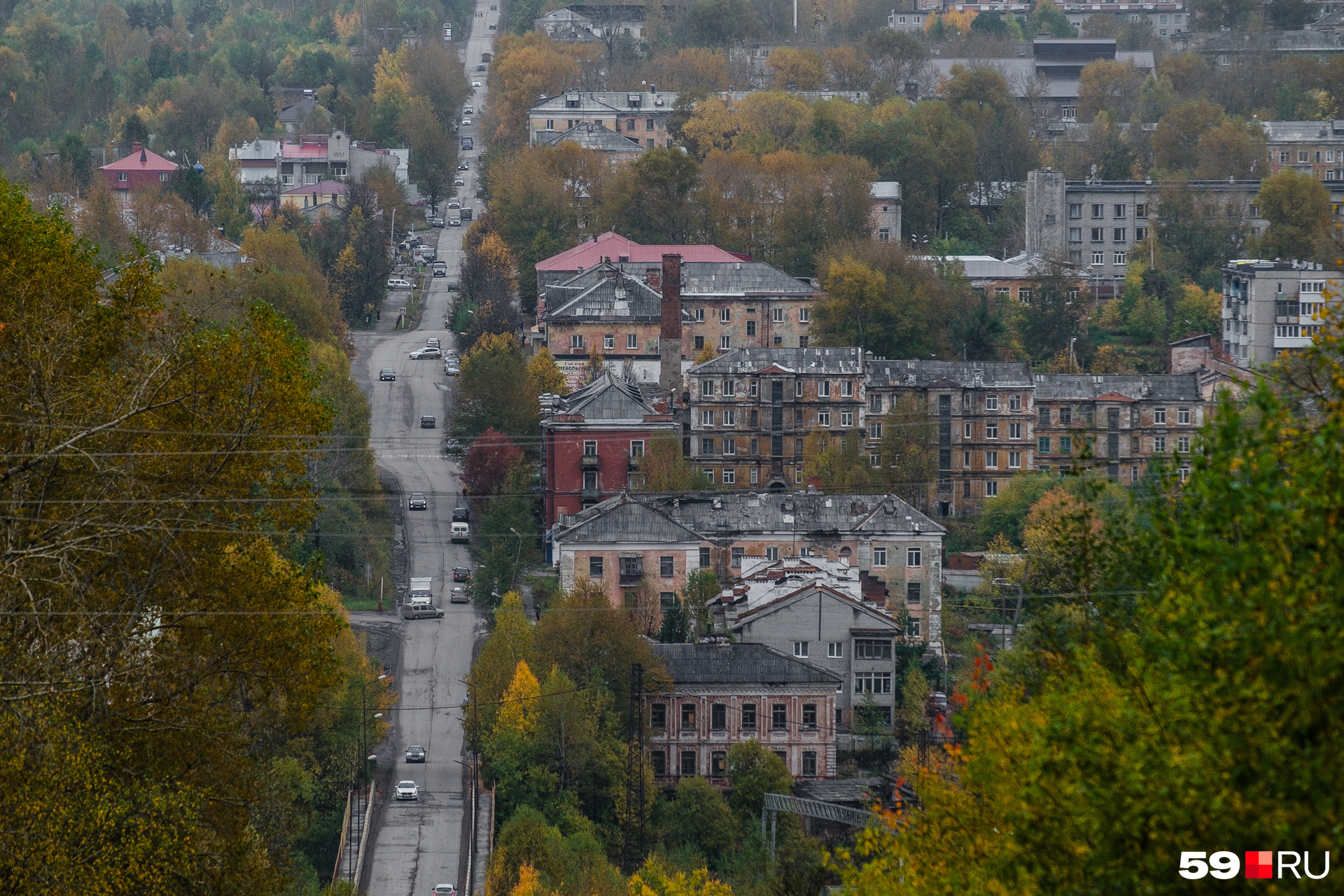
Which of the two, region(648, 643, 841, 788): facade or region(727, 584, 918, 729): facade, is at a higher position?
region(727, 584, 918, 729): facade

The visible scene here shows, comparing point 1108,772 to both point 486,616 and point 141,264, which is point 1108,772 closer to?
point 141,264

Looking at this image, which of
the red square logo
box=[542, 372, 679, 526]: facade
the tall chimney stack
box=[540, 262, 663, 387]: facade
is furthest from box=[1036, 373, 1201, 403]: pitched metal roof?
the red square logo

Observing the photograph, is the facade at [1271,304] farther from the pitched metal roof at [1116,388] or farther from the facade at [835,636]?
the facade at [835,636]

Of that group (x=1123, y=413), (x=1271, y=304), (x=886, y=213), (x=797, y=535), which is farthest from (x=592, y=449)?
(x=886, y=213)

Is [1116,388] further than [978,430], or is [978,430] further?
[1116,388]

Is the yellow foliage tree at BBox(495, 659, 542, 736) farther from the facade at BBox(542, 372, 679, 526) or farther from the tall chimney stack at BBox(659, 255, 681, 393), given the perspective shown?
the tall chimney stack at BBox(659, 255, 681, 393)

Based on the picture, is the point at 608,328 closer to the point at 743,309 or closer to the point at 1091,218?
the point at 743,309

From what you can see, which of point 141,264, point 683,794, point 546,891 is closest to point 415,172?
point 683,794
